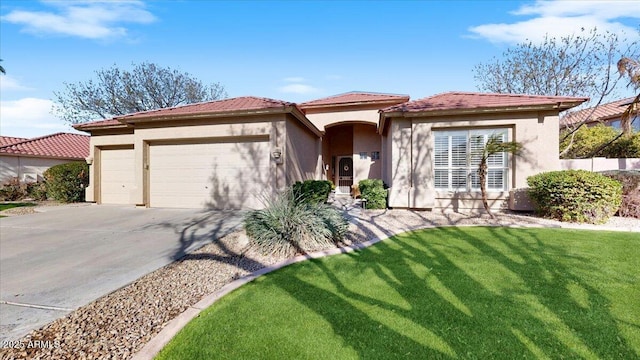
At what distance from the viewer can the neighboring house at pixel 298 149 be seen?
10281 millimetres

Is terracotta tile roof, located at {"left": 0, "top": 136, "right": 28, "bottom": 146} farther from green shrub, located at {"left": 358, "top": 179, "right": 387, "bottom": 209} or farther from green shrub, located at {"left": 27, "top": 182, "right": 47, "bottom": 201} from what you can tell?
green shrub, located at {"left": 358, "top": 179, "right": 387, "bottom": 209}

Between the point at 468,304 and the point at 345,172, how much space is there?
1694 centimetres

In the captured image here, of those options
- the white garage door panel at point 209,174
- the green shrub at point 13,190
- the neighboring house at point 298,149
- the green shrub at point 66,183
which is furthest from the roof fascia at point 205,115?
the green shrub at point 13,190

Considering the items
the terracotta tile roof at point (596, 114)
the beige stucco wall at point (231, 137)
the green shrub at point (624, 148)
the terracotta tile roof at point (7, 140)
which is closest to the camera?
the beige stucco wall at point (231, 137)

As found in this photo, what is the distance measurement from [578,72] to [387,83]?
1195 centimetres

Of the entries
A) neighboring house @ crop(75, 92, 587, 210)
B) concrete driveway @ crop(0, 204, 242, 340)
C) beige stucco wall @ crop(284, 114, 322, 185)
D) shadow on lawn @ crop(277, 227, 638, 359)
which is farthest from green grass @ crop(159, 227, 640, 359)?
beige stucco wall @ crop(284, 114, 322, 185)

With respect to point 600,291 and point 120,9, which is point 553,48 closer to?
point 600,291

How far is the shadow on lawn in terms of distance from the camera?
110 inches

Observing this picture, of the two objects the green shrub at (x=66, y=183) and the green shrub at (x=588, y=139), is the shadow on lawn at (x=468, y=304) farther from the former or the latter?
the green shrub at (x=66, y=183)

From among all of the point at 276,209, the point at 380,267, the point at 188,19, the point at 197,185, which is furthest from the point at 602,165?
the point at 188,19

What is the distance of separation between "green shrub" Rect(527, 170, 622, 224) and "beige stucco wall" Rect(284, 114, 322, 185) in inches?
350

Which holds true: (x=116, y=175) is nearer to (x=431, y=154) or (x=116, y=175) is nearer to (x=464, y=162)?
(x=431, y=154)

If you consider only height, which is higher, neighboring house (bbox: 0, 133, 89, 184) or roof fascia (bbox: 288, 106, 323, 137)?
roof fascia (bbox: 288, 106, 323, 137)

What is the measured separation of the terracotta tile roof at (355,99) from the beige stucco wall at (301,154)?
2.46 metres
